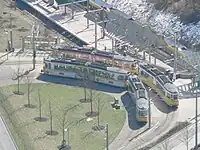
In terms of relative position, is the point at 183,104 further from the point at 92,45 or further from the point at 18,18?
the point at 18,18

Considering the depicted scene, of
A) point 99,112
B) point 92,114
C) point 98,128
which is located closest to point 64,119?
point 98,128

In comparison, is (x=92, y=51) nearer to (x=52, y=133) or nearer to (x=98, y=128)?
(x=98, y=128)

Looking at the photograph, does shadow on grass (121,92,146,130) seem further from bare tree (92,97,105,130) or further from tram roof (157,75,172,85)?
tram roof (157,75,172,85)

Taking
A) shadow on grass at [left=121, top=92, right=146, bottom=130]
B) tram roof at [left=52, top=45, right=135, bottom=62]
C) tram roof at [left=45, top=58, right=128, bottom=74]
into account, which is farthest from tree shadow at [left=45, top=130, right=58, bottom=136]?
tram roof at [left=52, top=45, right=135, bottom=62]

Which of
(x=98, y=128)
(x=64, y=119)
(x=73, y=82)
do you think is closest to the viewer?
(x=98, y=128)

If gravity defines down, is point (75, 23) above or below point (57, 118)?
above

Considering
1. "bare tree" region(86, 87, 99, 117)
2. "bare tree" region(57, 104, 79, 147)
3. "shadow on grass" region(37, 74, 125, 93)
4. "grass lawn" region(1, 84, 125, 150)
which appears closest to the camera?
"grass lawn" region(1, 84, 125, 150)
